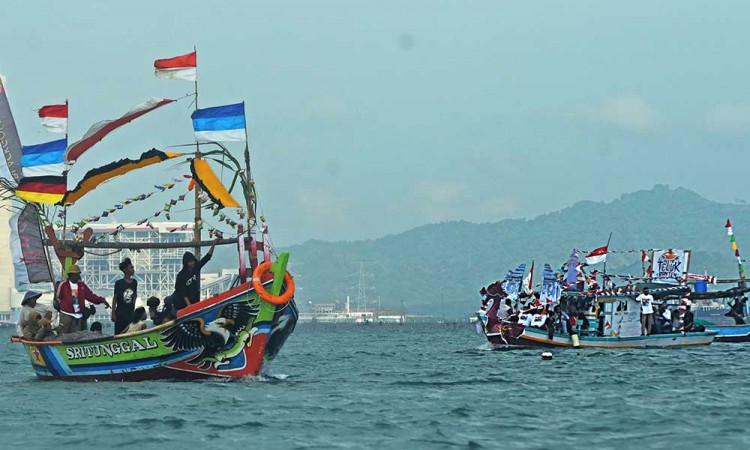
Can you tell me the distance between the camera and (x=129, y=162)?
3544 cm

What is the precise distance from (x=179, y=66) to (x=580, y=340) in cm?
2833

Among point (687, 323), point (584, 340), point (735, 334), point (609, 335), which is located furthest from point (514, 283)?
point (735, 334)

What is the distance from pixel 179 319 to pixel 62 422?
693cm

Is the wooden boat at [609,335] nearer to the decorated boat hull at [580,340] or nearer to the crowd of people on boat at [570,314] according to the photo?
the decorated boat hull at [580,340]

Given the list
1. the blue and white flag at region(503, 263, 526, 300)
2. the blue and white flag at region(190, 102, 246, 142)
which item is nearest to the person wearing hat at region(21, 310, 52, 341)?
the blue and white flag at region(190, 102, 246, 142)

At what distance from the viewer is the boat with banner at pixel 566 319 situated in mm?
57031

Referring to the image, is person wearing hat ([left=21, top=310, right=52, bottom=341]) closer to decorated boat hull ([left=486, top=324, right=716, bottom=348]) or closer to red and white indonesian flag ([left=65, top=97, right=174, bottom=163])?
red and white indonesian flag ([left=65, top=97, right=174, bottom=163])

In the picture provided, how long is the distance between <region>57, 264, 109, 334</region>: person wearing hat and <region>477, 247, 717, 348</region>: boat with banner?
27.0 metres

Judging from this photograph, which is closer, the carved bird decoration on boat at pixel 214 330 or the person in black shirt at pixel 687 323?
the carved bird decoration on boat at pixel 214 330

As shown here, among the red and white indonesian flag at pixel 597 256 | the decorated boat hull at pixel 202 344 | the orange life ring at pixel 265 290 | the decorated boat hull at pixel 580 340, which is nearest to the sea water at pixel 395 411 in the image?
the decorated boat hull at pixel 202 344

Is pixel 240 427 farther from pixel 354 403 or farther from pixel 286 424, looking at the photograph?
pixel 354 403

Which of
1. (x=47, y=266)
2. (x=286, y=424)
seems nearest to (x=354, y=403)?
(x=286, y=424)

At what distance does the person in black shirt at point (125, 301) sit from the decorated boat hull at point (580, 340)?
27.7 meters

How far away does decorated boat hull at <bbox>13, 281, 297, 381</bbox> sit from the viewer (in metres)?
32.2
